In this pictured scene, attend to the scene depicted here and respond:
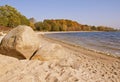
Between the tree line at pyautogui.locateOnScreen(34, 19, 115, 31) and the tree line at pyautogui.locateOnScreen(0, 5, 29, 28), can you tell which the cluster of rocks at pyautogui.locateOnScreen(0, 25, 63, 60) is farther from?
the tree line at pyautogui.locateOnScreen(34, 19, 115, 31)

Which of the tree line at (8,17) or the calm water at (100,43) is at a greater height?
the tree line at (8,17)

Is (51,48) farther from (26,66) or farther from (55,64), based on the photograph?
(26,66)

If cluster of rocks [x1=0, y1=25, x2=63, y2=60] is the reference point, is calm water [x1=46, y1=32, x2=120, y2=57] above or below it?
below

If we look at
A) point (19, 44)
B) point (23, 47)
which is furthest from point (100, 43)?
point (19, 44)

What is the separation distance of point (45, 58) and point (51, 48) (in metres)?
0.69

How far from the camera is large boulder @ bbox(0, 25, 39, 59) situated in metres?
9.20

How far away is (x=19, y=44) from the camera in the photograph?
919cm

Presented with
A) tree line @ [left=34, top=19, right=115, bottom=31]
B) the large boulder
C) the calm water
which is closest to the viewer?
the large boulder

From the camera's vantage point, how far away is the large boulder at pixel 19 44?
362 inches

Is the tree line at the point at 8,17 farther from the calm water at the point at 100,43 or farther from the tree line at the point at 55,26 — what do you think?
the tree line at the point at 55,26

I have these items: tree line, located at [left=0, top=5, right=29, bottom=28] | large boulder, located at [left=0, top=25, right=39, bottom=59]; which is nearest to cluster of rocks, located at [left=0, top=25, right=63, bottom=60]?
large boulder, located at [left=0, top=25, right=39, bottom=59]

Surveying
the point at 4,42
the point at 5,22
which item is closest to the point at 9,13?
the point at 5,22

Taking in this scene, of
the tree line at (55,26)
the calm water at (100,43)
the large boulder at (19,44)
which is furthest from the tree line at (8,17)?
the large boulder at (19,44)

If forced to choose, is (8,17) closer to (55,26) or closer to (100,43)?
(100,43)
